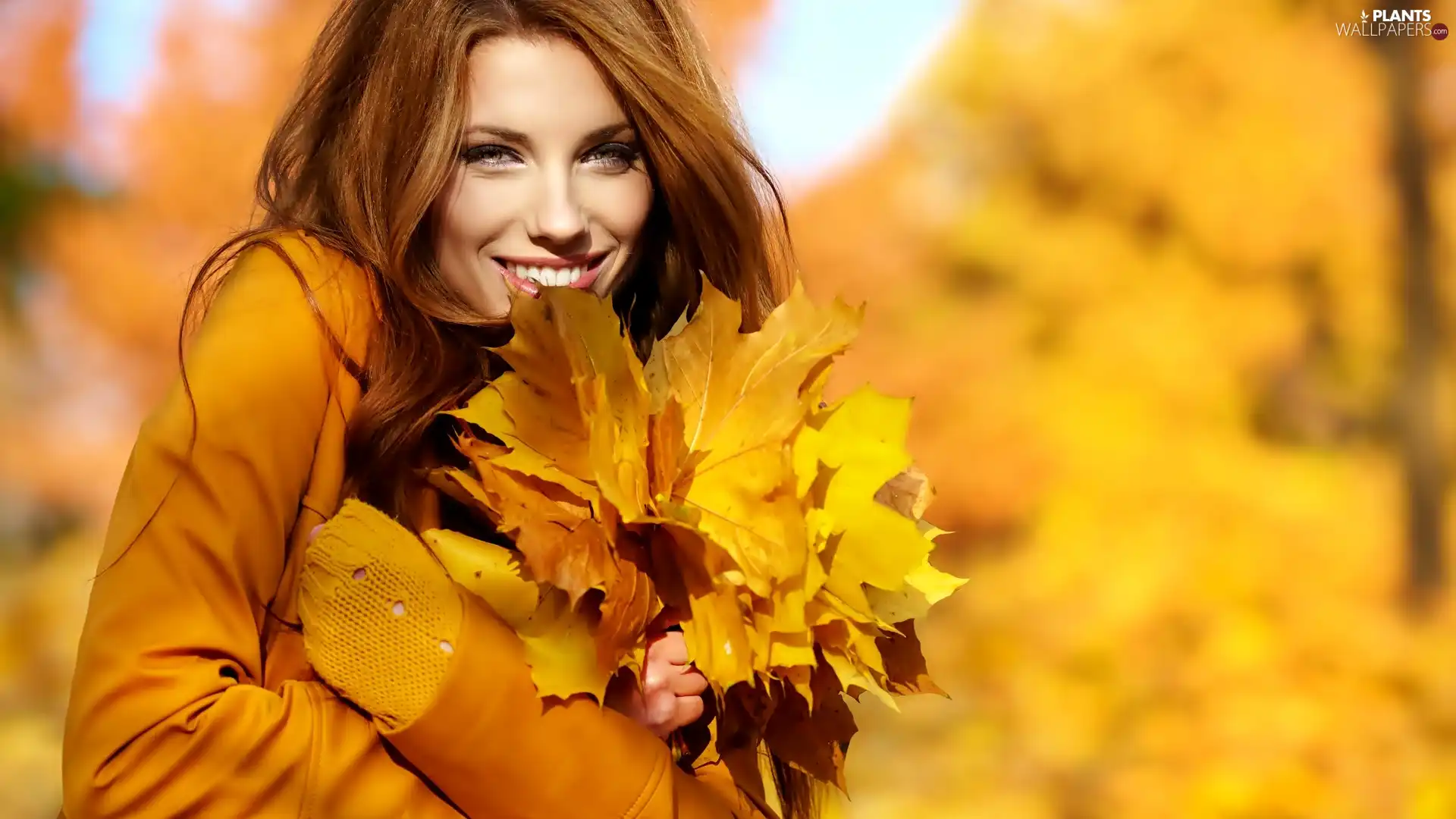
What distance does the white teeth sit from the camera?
4.23 ft

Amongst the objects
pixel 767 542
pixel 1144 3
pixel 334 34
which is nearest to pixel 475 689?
pixel 767 542

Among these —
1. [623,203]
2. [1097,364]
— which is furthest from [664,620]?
[1097,364]

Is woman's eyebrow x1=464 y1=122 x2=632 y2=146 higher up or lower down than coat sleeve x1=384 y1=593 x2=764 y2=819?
higher up

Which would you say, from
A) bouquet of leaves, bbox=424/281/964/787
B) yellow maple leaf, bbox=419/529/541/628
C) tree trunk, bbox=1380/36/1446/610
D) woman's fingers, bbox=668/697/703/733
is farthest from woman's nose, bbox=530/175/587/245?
tree trunk, bbox=1380/36/1446/610

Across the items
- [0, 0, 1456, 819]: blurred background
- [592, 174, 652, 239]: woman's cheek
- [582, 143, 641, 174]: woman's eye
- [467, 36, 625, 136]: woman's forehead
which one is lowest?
[0, 0, 1456, 819]: blurred background

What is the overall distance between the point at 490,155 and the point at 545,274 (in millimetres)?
119

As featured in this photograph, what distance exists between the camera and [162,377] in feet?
11.1

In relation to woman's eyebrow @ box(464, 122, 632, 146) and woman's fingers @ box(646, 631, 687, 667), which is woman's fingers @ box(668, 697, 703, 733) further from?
woman's eyebrow @ box(464, 122, 632, 146)

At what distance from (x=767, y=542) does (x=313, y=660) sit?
36 cm

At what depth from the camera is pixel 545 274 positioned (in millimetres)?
1294

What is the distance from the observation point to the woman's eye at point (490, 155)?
4.20ft

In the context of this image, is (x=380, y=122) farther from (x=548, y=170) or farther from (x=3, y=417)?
(x=3, y=417)

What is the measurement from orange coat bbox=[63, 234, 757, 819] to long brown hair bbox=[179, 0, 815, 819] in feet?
0.33

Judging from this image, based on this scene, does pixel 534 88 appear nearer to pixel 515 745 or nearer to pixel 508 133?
pixel 508 133
